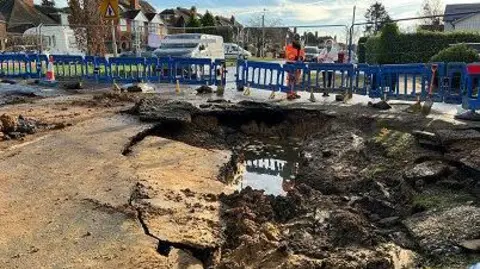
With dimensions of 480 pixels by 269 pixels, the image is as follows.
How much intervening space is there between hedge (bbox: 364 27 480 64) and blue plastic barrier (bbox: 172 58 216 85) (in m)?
11.1

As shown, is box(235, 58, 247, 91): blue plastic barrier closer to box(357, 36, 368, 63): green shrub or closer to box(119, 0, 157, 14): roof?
box(357, 36, 368, 63): green shrub

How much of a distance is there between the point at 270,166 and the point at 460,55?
9.00 meters

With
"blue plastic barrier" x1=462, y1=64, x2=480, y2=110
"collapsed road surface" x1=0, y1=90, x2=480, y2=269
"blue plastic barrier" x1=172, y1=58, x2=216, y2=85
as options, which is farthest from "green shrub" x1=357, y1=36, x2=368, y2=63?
"collapsed road surface" x1=0, y1=90, x2=480, y2=269

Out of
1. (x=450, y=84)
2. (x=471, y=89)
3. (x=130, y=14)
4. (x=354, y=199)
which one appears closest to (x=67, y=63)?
(x=450, y=84)

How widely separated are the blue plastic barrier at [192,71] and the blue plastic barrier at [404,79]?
609 cm

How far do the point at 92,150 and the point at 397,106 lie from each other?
782 centimetres

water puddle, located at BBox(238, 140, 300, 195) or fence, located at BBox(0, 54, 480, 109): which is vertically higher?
fence, located at BBox(0, 54, 480, 109)

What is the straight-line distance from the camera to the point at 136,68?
17.6m

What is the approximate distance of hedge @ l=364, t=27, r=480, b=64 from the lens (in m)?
24.2

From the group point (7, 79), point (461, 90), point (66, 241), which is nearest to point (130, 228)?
point (66, 241)

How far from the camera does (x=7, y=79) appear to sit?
62.8 ft

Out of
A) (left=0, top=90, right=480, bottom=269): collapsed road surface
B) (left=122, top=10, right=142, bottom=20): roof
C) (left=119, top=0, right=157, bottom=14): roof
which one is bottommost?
(left=0, top=90, right=480, bottom=269): collapsed road surface

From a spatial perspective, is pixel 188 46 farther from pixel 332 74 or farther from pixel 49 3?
pixel 49 3

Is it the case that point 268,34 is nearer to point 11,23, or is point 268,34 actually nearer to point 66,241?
point 11,23
